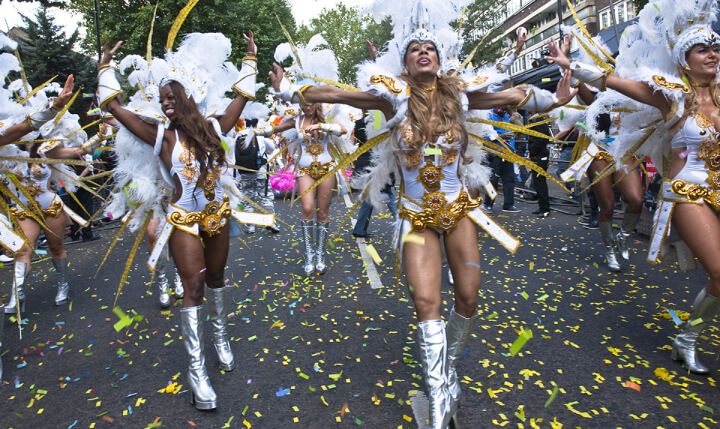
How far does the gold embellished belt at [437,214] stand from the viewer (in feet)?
9.46

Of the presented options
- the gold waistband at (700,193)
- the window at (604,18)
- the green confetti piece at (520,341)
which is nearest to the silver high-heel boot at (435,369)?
the green confetti piece at (520,341)

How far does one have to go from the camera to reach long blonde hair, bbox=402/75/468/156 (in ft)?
9.56

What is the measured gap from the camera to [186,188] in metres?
3.22

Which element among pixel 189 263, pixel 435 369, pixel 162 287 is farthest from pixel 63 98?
pixel 435 369

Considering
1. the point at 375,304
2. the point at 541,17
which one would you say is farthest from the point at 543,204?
the point at 541,17

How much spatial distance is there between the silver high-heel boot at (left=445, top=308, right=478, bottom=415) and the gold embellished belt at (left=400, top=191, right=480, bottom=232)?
551 mm

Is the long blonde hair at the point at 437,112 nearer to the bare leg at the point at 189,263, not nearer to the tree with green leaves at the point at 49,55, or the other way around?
the bare leg at the point at 189,263

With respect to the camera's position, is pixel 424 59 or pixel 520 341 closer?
pixel 424 59

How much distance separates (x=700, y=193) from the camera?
326cm

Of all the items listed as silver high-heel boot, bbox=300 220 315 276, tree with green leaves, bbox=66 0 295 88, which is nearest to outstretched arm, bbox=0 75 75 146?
silver high-heel boot, bbox=300 220 315 276

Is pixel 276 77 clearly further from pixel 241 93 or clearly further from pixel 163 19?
pixel 163 19

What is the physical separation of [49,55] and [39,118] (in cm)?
1672

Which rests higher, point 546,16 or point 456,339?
point 546,16

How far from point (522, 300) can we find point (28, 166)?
528 cm
